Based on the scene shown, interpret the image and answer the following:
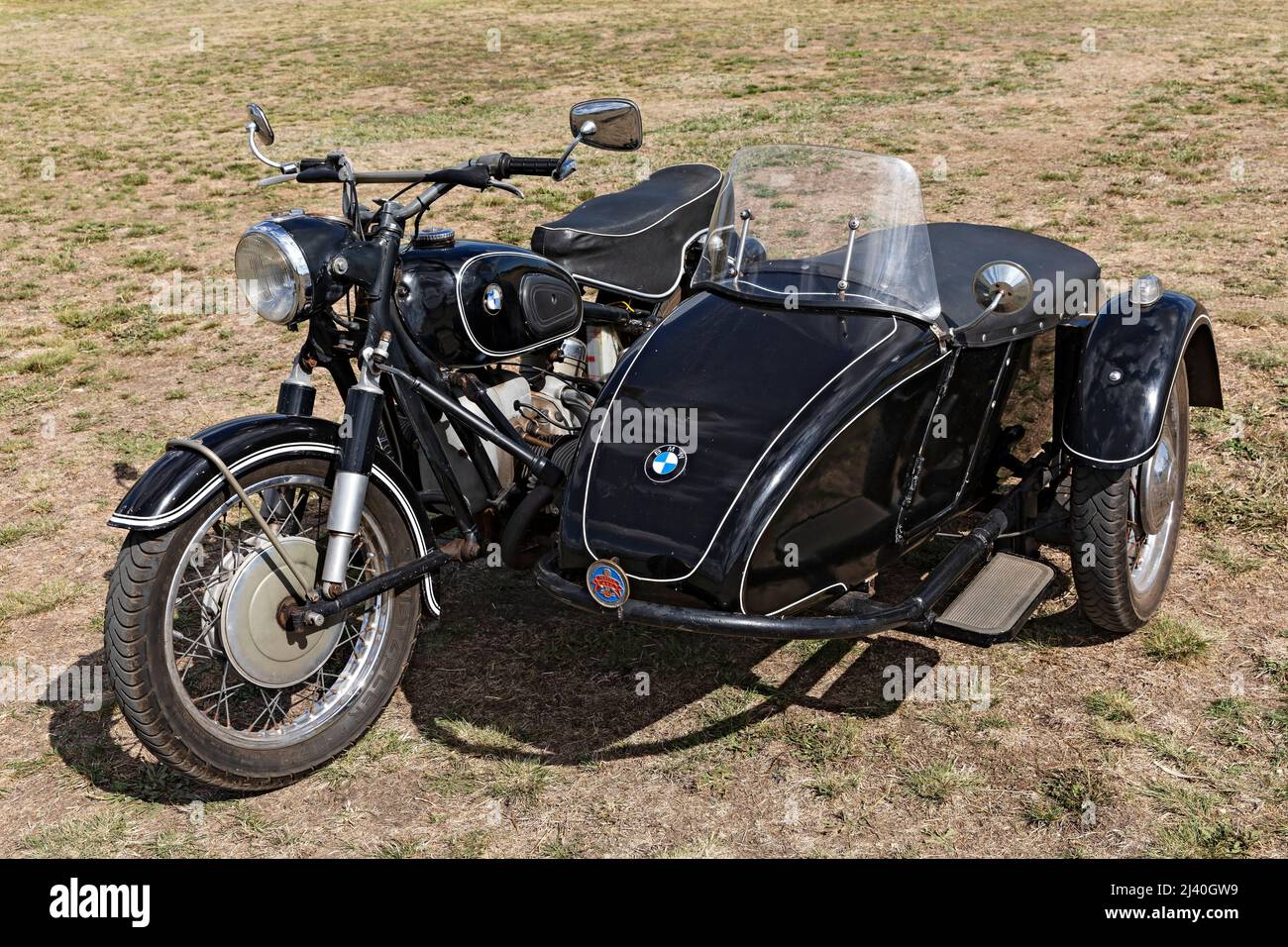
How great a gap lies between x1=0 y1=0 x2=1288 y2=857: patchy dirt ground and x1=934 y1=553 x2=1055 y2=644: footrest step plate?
0.37m

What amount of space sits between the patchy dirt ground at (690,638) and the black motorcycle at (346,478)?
32cm

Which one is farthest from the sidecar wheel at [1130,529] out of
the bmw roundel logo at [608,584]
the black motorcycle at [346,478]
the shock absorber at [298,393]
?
the shock absorber at [298,393]

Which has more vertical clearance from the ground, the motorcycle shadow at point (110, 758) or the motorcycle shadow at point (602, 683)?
the motorcycle shadow at point (602, 683)

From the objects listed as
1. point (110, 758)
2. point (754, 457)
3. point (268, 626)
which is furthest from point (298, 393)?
point (754, 457)

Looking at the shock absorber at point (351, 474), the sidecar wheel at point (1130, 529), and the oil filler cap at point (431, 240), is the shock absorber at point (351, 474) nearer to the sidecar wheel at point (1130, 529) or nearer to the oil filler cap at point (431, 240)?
the oil filler cap at point (431, 240)

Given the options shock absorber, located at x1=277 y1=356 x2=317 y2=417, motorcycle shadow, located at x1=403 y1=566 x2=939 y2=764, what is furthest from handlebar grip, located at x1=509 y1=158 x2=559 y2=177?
motorcycle shadow, located at x1=403 y1=566 x2=939 y2=764

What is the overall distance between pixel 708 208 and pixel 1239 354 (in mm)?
3037

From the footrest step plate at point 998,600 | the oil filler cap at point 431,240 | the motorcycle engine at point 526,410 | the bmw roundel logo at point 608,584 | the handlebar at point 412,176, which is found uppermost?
the handlebar at point 412,176

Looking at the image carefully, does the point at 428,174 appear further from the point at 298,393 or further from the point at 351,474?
the point at 351,474

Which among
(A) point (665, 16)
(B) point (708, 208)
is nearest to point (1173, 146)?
(B) point (708, 208)

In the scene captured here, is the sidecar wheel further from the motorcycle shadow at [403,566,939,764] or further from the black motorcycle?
the black motorcycle

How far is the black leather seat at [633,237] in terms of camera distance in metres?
4.92

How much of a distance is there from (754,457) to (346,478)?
1.17m
